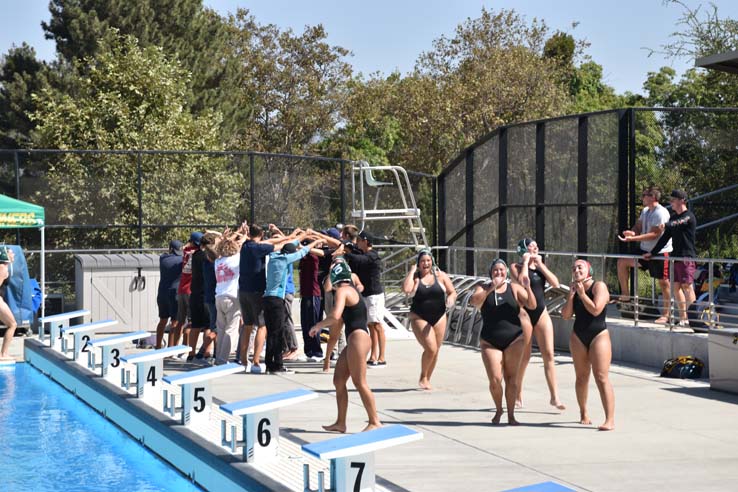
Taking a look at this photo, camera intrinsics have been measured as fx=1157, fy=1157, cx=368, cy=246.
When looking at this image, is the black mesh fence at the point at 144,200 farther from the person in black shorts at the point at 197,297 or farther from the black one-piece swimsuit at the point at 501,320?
the black one-piece swimsuit at the point at 501,320

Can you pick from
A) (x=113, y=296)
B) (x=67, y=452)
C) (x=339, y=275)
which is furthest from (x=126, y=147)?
(x=339, y=275)

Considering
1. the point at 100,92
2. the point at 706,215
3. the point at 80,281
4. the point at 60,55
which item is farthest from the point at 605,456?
the point at 60,55

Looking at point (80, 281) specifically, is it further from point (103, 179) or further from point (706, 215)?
point (706, 215)

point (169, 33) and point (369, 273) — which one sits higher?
point (169, 33)

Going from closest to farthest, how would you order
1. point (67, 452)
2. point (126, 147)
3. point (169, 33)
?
point (67, 452), point (126, 147), point (169, 33)

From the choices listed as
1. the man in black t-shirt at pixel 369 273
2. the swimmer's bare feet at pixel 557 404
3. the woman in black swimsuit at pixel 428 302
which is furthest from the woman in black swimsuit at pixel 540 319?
the man in black t-shirt at pixel 369 273

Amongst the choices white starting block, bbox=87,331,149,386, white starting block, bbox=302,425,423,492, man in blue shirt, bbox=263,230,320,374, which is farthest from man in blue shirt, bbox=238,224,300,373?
white starting block, bbox=302,425,423,492

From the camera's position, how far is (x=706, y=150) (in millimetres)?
19875

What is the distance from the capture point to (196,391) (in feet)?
36.8

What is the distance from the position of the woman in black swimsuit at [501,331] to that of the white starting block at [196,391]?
2.49 metres

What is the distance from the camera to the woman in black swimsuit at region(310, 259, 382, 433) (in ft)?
33.9

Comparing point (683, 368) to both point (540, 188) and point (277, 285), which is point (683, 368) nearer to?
point (277, 285)

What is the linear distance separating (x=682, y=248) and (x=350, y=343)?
6726mm

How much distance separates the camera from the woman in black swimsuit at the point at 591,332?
35.0ft
